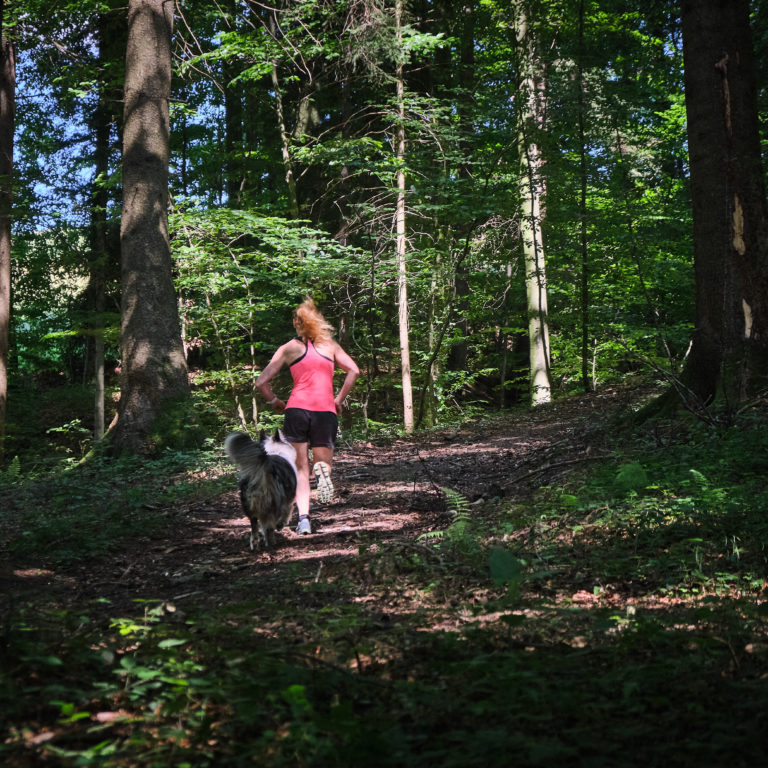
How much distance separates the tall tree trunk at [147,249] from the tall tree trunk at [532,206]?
7.59 metres

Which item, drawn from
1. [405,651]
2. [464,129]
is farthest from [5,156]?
[405,651]

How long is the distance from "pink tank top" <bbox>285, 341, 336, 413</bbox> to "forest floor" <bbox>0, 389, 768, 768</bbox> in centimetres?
134

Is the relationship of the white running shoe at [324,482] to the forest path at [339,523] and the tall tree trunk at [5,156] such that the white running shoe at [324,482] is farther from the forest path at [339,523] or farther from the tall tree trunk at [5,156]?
the tall tree trunk at [5,156]

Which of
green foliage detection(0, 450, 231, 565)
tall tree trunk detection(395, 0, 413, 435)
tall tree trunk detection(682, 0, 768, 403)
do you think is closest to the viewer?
green foliage detection(0, 450, 231, 565)

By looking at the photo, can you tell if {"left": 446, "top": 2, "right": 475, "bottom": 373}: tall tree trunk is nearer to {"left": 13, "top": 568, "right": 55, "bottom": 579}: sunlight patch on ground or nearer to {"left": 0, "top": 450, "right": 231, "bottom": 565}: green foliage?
{"left": 0, "top": 450, "right": 231, "bottom": 565}: green foliage

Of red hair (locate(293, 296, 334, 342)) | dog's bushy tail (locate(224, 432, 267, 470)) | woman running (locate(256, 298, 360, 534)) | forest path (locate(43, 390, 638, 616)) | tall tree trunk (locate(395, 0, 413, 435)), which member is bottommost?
forest path (locate(43, 390, 638, 616))

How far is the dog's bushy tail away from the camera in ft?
19.6

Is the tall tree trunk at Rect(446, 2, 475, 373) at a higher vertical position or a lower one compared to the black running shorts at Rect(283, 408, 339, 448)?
higher

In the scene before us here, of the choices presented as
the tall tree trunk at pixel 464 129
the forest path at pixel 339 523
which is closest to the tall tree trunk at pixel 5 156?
the forest path at pixel 339 523

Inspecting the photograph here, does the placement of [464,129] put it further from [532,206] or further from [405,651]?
[405,651]

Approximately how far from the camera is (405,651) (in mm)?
3264

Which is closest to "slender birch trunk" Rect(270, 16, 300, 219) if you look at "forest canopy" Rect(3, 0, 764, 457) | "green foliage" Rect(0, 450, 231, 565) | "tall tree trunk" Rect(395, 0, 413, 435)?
"forest canopy" Rect(3, 0, 764, 457)

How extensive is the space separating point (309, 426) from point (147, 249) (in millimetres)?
6759

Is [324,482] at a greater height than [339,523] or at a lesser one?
greater
